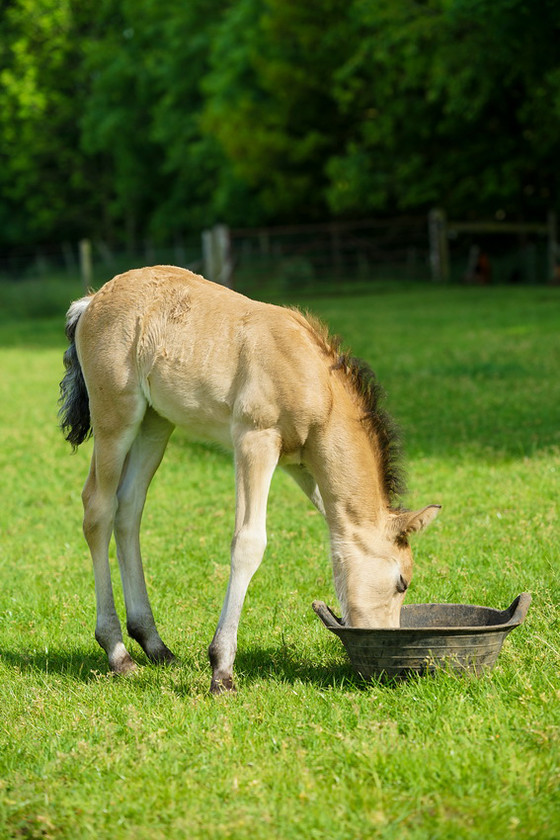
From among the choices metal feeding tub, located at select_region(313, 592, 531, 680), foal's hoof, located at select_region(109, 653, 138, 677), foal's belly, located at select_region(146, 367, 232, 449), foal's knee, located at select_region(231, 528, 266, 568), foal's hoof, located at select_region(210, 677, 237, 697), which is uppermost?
foal's belly, located at select_region(146, 367, 232, 449)

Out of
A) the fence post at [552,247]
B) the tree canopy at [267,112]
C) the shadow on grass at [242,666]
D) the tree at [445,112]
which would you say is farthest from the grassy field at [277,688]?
the fence post at [552,247]

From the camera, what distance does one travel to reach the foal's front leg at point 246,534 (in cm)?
454

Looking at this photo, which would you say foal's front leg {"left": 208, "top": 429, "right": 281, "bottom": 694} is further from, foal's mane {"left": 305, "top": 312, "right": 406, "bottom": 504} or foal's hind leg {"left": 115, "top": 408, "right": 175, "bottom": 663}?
foal's hind leg {"left": 115, "top": 408, "right": 175, "bottom": 663}

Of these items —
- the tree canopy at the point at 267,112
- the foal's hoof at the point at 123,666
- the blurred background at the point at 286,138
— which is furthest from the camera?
the blurred background at the point at 286,138

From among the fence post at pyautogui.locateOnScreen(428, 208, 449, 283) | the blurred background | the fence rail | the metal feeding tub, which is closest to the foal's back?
the metal feeding tub

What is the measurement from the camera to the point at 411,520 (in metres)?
4.65

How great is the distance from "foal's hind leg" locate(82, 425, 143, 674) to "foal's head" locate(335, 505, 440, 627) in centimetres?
118

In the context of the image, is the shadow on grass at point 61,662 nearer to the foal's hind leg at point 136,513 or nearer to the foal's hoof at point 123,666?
the foal's hoof at point 123,666

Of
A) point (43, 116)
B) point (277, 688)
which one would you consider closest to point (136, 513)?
point (277, 688)

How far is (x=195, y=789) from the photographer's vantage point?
362 centimetres

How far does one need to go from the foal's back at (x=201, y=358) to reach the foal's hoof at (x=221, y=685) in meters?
1.06

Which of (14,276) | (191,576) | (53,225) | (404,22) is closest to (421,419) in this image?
(191,576)

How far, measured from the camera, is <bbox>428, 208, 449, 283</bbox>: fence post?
96.2ft

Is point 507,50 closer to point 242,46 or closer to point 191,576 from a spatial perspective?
point 242,46
